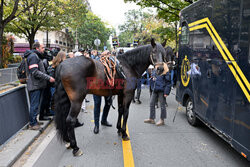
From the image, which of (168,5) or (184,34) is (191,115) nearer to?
(184,34)

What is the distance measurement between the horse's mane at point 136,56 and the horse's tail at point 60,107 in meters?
1.47

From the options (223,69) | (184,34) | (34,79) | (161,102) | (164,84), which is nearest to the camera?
(223,69)

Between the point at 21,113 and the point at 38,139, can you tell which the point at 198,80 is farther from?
the point at 21,113

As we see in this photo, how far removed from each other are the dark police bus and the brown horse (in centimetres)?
109

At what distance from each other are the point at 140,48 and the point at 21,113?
133 inches

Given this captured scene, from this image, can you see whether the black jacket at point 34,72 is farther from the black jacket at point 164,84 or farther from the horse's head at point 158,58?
the black jacket at point 164,84

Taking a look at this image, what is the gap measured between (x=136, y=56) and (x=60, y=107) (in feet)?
6.64

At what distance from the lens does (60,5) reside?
57.1ft

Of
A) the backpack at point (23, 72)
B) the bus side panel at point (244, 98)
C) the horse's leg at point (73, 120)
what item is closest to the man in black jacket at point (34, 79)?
the backpack at point (23, 72)

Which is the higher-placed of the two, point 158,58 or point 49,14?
point 49,14

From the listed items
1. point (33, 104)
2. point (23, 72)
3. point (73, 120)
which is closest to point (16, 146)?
point (33, 104)

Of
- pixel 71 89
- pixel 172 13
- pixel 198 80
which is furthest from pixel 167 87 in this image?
pixel 172 13

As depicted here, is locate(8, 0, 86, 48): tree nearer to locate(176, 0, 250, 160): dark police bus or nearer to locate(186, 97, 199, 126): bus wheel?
locate(176, 0, 250, 160): dark police bus

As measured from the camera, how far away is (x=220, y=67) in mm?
3557
